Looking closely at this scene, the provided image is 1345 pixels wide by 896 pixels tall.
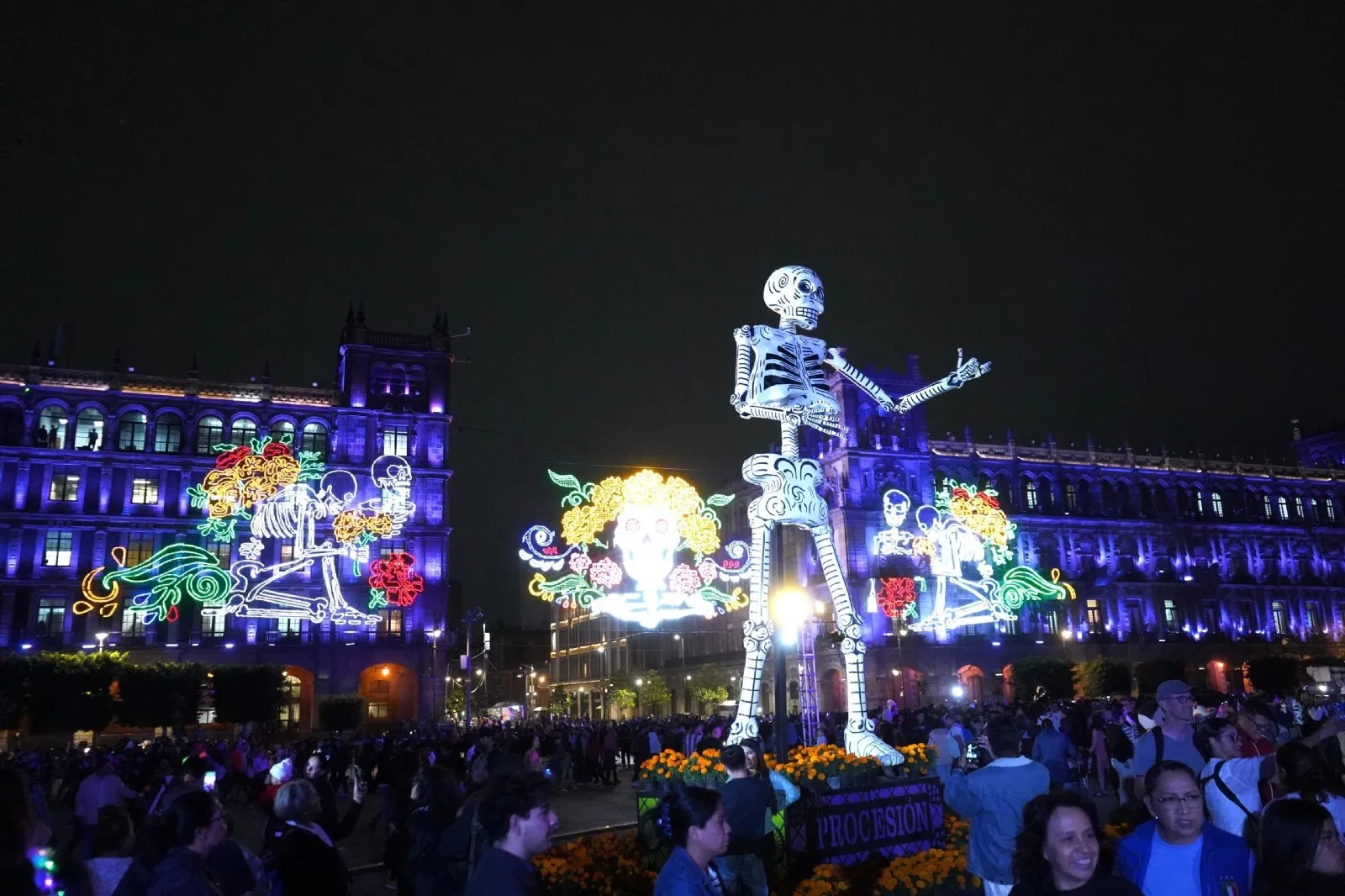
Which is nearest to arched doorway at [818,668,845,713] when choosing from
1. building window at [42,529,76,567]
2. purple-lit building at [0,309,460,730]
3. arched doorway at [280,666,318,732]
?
purple-lit building at [0,309,460,730]

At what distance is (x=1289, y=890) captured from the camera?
3.44 metres

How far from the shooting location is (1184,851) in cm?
390

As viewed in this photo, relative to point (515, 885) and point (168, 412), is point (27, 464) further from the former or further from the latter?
point (515, 885)

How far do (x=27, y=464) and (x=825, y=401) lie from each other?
40.5 meters

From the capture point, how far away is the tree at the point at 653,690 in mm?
58688

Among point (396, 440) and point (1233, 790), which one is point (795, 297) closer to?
point (1233, 790)

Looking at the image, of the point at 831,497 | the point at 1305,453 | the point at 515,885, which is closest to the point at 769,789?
the point at 515,885

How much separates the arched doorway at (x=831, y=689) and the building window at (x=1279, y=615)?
30360mm

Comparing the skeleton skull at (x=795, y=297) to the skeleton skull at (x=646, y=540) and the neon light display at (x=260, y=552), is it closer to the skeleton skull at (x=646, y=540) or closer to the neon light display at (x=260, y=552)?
the skeleton skull at (x=646, y=540)

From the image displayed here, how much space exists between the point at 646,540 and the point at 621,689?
46.5 meters

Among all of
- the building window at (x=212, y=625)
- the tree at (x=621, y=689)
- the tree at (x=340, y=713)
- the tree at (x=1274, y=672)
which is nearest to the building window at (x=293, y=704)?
the building window at (x=212, y=625)

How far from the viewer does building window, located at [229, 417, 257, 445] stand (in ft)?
A: 145

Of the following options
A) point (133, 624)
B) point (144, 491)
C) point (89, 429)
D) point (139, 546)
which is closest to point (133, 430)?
point (89, 429)

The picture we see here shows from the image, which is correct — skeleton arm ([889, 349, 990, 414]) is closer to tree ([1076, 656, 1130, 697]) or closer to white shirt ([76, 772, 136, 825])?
white shirt ([76, 772, 136, 825])
